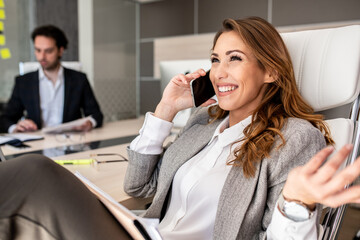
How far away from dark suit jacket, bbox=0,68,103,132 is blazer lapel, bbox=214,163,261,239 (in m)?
1.77

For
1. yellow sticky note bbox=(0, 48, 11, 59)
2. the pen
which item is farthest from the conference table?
yellow sticky note bbox=(0, 48, 11, 59)

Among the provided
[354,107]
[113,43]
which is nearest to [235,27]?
[354,107]

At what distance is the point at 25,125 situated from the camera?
2092 millimetres

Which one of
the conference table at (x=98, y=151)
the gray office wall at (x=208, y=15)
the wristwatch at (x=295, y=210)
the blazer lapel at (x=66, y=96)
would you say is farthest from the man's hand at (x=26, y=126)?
the gray office wall at (x=208, y=15)

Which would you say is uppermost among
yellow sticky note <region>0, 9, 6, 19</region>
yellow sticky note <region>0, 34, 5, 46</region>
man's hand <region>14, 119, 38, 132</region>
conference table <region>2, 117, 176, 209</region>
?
yellow sticky note <region>0, 9, 6, 19</region>

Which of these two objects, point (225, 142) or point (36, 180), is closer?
point (36, 180)

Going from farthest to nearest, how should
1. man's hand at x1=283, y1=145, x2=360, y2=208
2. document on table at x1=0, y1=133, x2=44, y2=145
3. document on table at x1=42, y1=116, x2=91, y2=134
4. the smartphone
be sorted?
document on table at x1=42, y1=116, x2=91, y2=134 < document on table at x1=0, y1=133, x2=44, y2=145 < the smartphone < man's hand at x1=283, y1=145, x2=360, y2=208

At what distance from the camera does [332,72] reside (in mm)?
1136

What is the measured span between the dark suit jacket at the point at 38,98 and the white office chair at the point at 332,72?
5.72ft

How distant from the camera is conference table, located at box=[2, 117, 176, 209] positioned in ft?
4.01

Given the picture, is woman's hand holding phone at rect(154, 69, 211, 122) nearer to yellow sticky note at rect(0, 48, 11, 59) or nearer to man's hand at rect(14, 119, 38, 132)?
man's hand at rect(14, 119, 38, 132)

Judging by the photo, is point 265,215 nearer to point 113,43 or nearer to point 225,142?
point 225,142

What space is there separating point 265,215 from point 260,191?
0.07 metres

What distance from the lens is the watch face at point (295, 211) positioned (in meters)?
0.72
